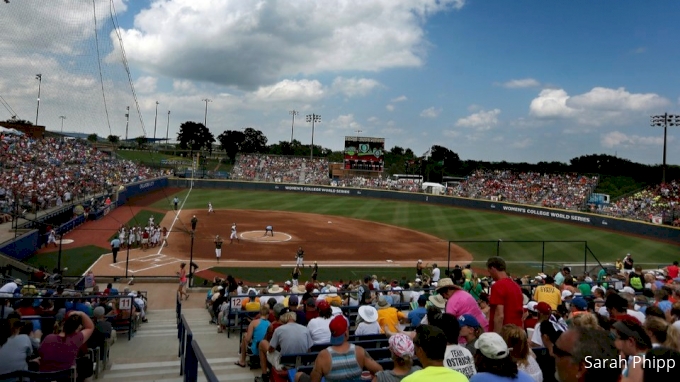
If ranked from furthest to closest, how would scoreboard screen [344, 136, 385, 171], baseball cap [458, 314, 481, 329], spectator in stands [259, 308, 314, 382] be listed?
scoreboard screen [344, 136, 385, 171]
spectator in stands [259, 308, 314, 382]
baseball cap [458, 314, 481, 329]

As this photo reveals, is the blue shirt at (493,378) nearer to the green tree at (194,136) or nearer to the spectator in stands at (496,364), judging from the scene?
the spectator in stands at (496,364)

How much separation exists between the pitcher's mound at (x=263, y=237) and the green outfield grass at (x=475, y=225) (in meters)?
11.4

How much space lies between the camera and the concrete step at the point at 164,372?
757 centimetres

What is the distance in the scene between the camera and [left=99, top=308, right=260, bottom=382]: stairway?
25.6 feet

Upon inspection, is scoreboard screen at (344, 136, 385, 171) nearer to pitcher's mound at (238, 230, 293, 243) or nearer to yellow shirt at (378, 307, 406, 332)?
pitcher's mound at (238, 230, 293, 243)

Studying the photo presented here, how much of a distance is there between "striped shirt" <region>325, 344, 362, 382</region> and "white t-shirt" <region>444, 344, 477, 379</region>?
1.23 meters

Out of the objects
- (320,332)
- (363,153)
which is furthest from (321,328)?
(363,153)

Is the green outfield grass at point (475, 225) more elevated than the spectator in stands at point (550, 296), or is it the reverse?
the spectator in stands at point (550, 296)

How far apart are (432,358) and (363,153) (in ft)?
221

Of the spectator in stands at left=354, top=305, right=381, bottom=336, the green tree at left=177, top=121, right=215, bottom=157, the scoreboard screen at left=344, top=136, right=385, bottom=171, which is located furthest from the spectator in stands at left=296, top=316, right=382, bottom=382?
the green tree at left=177, top=121, right=215, bottom=157

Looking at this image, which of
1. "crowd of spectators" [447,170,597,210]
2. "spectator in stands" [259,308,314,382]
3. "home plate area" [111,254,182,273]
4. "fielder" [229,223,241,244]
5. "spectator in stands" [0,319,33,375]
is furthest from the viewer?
"crowd of spectators" [447,170,597,210]

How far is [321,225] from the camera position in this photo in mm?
40344

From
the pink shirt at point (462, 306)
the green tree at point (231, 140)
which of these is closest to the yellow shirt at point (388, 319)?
the pink shirt at point (462, 306)

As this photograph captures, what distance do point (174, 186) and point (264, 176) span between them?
14.4 meters
